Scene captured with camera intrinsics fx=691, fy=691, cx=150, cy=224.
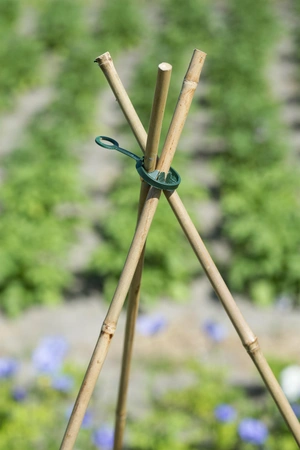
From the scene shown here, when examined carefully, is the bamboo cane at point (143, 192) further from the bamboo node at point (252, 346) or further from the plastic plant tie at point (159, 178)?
the bamboo node at point (252, 346)

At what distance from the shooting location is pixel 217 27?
781 centimetres

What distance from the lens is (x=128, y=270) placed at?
147 centimetres

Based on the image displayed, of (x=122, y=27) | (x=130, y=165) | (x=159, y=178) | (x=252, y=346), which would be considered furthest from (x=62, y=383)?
(x=122, y=27)

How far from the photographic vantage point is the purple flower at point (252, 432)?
260 cm

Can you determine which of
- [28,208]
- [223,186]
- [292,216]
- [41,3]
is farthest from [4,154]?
[41,3]

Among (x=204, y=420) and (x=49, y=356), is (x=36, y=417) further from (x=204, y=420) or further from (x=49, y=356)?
(x=204, y=420)

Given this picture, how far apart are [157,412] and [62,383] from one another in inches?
17.2

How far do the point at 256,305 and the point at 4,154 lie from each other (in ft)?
8.37

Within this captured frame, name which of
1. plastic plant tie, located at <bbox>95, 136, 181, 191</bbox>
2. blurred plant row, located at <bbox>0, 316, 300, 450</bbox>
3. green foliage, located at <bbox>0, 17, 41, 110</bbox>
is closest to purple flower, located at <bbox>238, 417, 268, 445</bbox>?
blurred plant row, located at <bbox>0, 316, 300, 450</bbox>

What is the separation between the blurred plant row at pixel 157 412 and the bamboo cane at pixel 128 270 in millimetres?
1242

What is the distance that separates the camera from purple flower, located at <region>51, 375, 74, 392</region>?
2.89 meters

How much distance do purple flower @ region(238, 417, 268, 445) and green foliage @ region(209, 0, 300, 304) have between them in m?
1.23

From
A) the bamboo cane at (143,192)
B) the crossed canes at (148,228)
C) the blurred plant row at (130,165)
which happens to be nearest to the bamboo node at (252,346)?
the crossed canes at (148,228)

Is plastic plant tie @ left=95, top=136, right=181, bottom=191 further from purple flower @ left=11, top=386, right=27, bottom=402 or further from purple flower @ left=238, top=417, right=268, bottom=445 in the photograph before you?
purple flower @ left=11, top=386, right=27, bottom=402
